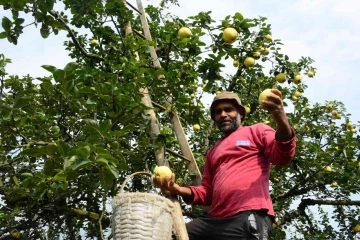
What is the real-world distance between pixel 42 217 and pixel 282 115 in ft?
11.3

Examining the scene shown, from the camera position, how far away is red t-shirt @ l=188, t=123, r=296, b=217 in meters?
2.42

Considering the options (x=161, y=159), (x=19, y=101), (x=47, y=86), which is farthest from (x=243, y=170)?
(x=19, y=101)

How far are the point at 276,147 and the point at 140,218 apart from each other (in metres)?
0.78

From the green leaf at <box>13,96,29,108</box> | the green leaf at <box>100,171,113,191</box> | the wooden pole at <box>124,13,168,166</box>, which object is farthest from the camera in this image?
the wooden pole at <box>124,13,168,166</box>

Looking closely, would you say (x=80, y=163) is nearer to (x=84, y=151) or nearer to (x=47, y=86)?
(x=84, y=151)

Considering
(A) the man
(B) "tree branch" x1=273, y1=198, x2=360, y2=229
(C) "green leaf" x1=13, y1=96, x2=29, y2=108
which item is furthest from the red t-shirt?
(B) "tree branch" x1=273, y1=198, x2=360, y2=229

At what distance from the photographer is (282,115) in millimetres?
2170

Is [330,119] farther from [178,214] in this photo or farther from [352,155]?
[178,214]

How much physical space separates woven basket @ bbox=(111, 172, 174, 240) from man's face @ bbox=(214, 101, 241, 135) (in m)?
0.83

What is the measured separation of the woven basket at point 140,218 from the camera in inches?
80.7

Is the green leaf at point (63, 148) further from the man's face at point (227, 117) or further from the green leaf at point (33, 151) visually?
the man's face at point (227, 117)

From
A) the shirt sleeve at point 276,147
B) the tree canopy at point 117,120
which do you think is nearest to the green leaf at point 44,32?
the tree canopy at point 117,120

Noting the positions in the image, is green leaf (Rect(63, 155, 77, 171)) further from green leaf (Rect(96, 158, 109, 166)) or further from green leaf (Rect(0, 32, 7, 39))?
green leaf (Rect(0, 32, 7, 39))

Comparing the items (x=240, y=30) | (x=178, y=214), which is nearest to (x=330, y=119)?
(x=240, y=30)
